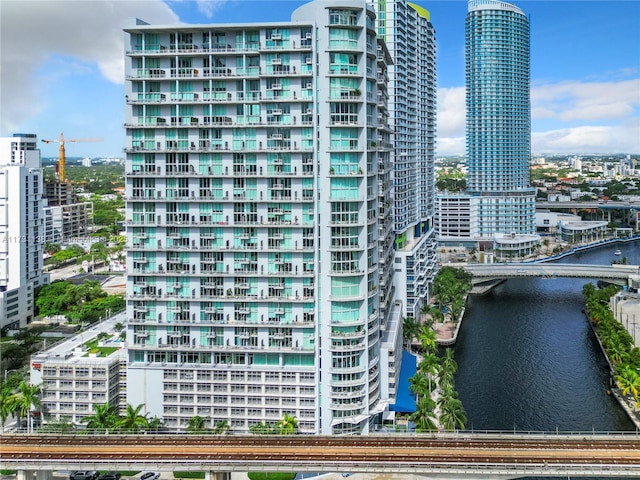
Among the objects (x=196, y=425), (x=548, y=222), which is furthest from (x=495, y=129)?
(x=196, y=425)

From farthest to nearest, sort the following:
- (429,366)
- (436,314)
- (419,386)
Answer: (436,314)
(429,366)
(419,386)

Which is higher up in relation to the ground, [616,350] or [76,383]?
[76,383]

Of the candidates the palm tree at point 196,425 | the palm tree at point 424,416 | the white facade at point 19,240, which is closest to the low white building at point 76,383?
the palm tree at point 196,425

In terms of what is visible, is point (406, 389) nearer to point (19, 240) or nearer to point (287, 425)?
point (287, 425)

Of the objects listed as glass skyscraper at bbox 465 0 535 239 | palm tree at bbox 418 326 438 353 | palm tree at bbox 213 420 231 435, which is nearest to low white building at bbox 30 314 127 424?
palm tree at bbox 213 420 231 435

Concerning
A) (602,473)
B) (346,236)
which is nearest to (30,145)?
(346,236)

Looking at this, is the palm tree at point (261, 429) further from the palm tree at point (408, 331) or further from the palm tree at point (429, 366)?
the palm tree at point (408, 331)
